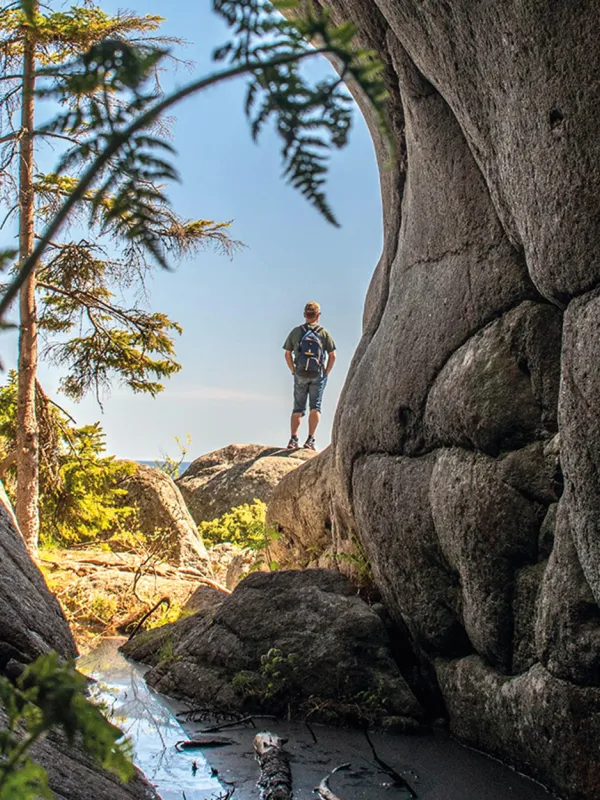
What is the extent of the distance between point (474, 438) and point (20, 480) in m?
8.83

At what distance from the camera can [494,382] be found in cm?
509

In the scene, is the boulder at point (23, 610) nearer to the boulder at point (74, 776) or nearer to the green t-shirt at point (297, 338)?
the boulder at point (74, 776)

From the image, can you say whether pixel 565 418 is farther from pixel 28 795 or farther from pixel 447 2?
pixel 28 795

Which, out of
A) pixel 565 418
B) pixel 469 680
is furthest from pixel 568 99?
pixel 469 680

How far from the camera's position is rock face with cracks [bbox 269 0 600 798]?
13.4 ft

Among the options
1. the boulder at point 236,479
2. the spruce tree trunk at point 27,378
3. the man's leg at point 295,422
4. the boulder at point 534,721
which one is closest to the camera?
the boulder at point 534,721

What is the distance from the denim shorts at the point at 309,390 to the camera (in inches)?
651

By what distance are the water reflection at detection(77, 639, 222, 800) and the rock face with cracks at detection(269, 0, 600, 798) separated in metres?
1.91

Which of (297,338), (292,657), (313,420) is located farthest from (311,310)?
(292,657)

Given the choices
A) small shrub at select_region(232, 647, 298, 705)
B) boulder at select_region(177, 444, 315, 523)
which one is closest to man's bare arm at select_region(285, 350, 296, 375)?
boulder at select_region(177, 444, 315, 523)

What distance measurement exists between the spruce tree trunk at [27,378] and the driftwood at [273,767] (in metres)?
7.63

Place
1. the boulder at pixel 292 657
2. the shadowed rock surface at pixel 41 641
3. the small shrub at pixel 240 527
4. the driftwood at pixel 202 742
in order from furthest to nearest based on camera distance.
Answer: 1. the small shrub at pixel 240 527
2. the boulder at pixel 292 657
3. the driftwood at pixel 202 742
4. the shadowed rock surface at pixel 41 641

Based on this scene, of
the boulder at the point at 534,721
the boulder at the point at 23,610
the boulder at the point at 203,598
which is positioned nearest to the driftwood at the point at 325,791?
the boulder at the point at 534,721

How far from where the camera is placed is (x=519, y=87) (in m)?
4.30
